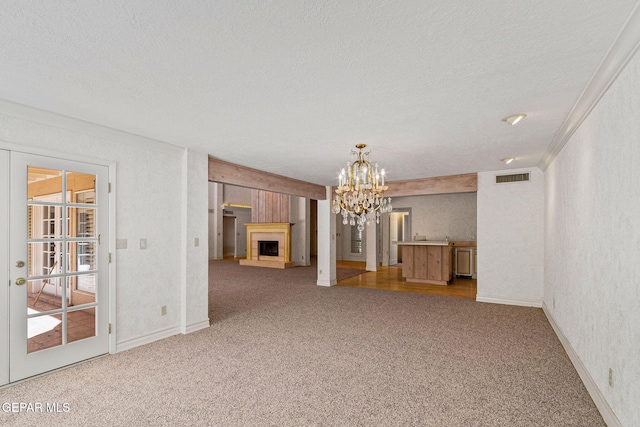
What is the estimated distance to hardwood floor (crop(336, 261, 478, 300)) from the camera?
6859 mm

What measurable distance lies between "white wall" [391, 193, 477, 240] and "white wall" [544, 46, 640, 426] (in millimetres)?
6136

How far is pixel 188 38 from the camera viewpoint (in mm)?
1798

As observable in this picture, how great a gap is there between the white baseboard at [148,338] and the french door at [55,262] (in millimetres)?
156

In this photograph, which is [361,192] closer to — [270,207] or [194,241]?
[194,241]

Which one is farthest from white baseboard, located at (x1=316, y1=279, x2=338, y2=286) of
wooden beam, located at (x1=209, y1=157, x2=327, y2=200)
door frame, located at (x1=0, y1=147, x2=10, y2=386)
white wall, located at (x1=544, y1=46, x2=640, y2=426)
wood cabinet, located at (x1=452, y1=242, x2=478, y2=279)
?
door frame, located at (x1=0, y1=147, x2=10, y2=386)

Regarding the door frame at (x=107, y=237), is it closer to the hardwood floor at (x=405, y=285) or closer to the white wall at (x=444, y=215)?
the hardwood floor at (x=405, y=285)

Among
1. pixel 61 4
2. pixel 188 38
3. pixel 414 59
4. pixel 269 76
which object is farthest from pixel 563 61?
pixel 61 4

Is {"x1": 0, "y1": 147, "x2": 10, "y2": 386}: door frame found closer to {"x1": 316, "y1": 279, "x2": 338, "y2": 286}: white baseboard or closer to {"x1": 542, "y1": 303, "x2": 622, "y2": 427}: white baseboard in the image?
{"x1": 542, "y1": 303, "x2": 622, "y2": 427}: white baseboard

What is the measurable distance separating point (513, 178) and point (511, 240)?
1.08 meters

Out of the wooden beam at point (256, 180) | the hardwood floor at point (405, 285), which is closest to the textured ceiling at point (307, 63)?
the wooden beam at point (256, 180)

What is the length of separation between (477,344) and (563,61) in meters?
3.02

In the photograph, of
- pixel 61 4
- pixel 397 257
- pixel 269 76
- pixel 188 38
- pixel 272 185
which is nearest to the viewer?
pixel 61 4

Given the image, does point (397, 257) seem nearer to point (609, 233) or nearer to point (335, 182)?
point (335, 182)

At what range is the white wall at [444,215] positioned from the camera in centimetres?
959
